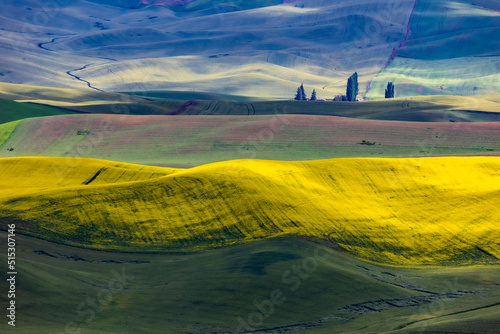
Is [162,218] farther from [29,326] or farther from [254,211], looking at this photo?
[29,326]

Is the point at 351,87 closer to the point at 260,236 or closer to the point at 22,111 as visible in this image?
the point at 22,111

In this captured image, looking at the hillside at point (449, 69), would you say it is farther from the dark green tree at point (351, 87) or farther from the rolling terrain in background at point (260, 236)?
the rolling terrain in background at point (260, 236)

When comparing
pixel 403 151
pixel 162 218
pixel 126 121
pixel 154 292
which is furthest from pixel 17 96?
pixel 154 292

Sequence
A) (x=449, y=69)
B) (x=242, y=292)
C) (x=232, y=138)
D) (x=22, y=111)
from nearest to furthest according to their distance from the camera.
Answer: (x=242, y=292) < (x=232, y=138) < (x=22, y=111) < (x=449, y=69)

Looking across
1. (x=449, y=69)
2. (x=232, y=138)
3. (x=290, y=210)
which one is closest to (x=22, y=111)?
(x=232, y=138)

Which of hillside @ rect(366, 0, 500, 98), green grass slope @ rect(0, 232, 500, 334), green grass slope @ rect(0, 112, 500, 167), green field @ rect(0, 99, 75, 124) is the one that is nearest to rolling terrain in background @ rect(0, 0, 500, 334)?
green grass slope @ rect(0, 232, 500, 334)

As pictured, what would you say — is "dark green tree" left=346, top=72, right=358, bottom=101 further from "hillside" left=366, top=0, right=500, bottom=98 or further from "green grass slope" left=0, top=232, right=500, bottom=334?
"green grass slope" left=0, top=232, right=500, bottom=334
